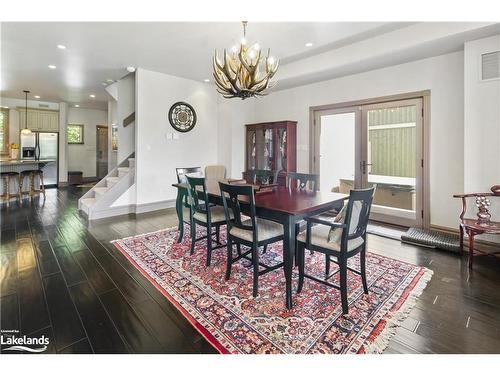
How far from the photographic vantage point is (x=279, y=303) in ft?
6.88

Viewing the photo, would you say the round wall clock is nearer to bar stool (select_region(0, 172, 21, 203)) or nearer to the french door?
the french door

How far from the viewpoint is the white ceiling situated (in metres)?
3.39

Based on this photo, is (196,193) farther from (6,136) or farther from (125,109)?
(6,136)

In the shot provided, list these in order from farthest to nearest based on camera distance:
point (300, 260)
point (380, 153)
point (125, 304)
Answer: point (380, 153)
point (300, 260)
point (125, 304)

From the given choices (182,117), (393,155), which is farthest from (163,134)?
(393,155)

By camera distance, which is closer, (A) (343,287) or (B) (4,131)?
(A) (343,287)

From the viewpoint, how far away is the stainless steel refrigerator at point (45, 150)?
27.3 ft

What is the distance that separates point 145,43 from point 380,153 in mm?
4204

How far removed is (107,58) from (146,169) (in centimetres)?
205

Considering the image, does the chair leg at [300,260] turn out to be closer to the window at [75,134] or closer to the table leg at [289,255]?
the table leg at [289,255]

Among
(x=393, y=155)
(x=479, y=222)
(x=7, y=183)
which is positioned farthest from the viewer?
(x=7, y=183)

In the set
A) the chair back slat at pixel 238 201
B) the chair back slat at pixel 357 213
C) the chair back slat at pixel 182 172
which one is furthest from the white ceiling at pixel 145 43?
the chair back slat at pixel 357 213

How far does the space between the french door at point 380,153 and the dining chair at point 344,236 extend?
269cm
